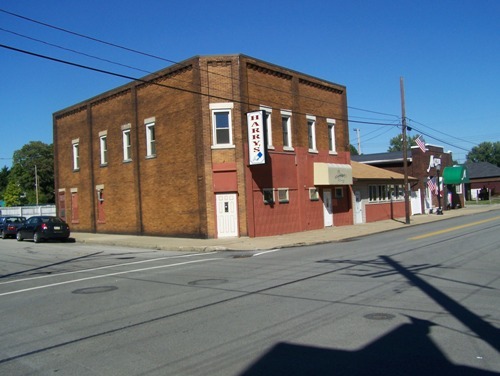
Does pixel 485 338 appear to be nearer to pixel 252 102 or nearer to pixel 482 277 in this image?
pixel 482 277

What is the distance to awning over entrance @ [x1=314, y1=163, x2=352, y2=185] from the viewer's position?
89.4 feet

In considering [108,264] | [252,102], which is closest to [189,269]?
[108,264]

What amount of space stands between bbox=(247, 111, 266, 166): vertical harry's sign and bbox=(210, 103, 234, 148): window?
39.4 inches

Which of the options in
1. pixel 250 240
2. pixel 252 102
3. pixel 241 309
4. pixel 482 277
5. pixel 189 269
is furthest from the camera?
pixel 252 102

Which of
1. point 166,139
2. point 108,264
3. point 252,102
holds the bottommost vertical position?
point 108,264

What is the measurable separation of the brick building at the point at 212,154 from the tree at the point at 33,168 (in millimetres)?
73040

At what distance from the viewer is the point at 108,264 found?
15.2 meters

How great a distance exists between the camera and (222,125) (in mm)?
23234

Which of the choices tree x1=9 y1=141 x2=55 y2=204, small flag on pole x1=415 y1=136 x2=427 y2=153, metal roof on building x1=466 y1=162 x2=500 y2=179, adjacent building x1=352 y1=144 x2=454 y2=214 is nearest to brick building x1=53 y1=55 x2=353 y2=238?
small flag on pole x1=415 y1=136 x2=427 y2=153

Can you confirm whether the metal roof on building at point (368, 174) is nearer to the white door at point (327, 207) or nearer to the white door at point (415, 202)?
the white door at point (327, 207)

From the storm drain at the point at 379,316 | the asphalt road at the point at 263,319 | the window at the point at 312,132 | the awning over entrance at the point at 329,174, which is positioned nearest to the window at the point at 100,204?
the window at the point at 312,132

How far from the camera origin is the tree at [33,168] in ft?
324

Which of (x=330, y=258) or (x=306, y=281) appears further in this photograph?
(x=330, y=258)

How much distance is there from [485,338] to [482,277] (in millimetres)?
4543
